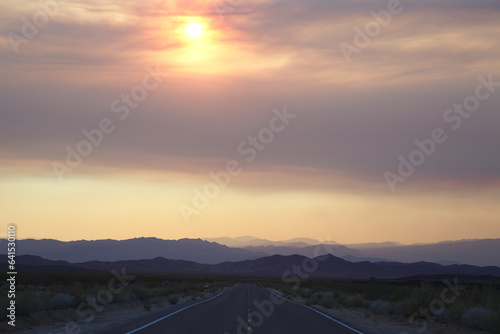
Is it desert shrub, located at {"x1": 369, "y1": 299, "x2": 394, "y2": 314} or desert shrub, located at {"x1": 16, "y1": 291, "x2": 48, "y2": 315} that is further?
desert shrub, located at {"x1": 369, "y1": 299, "x2": 394, "y2": 314}

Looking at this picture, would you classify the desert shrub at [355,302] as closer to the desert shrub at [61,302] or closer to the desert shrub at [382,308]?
the desert shrub at [382,308]

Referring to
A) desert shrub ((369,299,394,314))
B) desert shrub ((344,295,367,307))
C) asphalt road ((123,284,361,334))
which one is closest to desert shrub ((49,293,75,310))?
asphalt road ((123,284,361,334))

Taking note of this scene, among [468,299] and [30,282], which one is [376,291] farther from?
[30,282]

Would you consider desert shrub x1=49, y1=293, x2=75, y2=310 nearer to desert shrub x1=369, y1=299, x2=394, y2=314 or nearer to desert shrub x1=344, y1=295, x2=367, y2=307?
desert shrub x1=369, y1=299, x2=394, y2=314

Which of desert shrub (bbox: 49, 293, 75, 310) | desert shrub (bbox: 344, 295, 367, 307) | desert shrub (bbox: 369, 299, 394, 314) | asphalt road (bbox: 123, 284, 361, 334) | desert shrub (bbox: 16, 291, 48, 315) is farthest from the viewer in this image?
desert shrub (bbox: 344, 295, 367, 307)

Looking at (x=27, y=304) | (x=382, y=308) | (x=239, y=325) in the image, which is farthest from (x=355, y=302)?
(x=27, y=304)

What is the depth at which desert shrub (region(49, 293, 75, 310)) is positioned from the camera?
1097 inches

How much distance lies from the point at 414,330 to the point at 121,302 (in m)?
20.2

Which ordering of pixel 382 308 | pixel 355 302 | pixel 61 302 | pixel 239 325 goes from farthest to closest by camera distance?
1. pixel 355 302
2. pixel 382 308
3. pixel 61 302
4. pixel 239 325

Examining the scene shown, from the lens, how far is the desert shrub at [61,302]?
27853 mm

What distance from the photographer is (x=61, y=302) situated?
28.6 metres

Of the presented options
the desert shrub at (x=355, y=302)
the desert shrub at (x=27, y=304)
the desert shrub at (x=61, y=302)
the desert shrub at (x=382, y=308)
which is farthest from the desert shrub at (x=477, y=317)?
the desert shrub at (x=61, y=302)

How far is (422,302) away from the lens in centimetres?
2925

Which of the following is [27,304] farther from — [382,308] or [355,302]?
[355,302]
